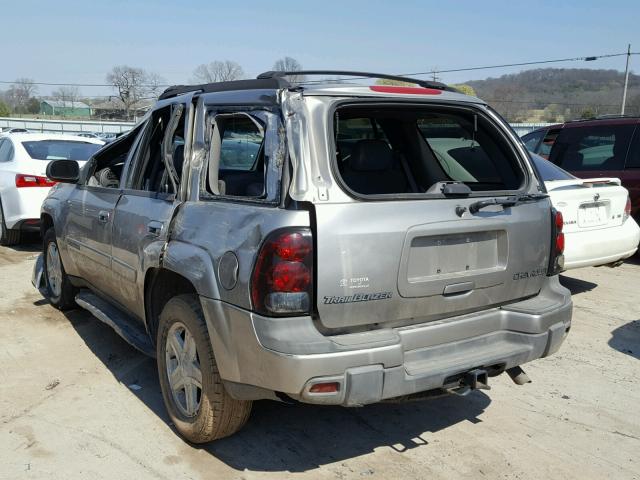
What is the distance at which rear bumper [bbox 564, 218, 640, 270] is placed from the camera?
598cm

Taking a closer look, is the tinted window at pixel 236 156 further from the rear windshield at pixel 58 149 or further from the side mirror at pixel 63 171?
the rear windshield at pixel 58 149

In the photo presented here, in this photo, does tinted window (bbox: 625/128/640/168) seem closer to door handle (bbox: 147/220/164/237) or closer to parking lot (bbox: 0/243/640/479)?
parking lot (bbox: 0/243/640/479)

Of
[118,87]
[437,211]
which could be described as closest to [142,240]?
[437,211]

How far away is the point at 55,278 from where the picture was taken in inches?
229

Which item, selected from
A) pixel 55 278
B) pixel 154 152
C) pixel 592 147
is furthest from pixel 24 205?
pixel 592 147

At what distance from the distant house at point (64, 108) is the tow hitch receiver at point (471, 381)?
86.9m

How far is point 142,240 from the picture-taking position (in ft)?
12.0

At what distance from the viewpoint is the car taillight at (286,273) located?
8.55ft

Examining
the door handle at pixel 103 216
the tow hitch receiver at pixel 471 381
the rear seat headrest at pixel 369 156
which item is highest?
the rear seat headrest at pixel 369 156

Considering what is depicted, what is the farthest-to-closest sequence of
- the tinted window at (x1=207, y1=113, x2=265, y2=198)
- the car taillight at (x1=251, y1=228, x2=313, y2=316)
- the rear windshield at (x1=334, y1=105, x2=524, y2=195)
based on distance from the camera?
the rear windshield at (x1=334, y1=105, x2=524, y2=195)
the tinted window at (x1=207, y1=113, x2=265, y2=198)
the car taillight at (x1=251, y1=228, x2=313, y2=316)

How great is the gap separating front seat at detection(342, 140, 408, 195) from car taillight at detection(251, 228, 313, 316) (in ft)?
3.98

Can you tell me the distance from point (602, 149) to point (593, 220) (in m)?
2.75

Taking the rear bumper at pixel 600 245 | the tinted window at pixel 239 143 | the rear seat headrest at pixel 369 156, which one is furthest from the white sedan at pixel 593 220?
the tinted window at pixel 239 143

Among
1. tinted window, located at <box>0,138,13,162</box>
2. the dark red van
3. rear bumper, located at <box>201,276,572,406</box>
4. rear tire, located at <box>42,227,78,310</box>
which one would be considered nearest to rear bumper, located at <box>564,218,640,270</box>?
the dark red van
